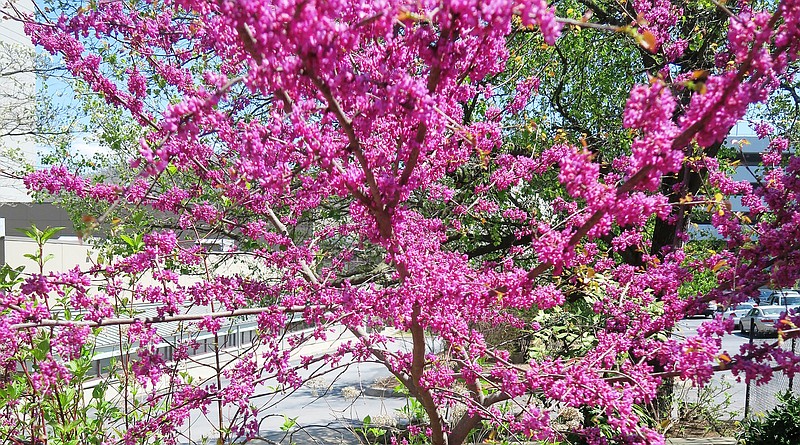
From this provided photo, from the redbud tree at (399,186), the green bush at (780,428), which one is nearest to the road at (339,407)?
the green bush at (780,428)

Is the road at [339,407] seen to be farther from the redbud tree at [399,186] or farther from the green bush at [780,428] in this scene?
the redbud tree at [399,186]

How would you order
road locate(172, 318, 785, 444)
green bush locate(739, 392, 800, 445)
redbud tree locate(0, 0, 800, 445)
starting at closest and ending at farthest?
redbud tree locate(0, 0, 800, 445)
green bush locate(739, 392, 800, 445)
road locate(172, 318, 785, 444)

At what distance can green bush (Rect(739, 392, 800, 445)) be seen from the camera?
5.49 metres

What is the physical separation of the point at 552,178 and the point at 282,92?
496 centimetres

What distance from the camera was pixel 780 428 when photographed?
555 cm

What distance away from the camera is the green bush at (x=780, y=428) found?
5488mm

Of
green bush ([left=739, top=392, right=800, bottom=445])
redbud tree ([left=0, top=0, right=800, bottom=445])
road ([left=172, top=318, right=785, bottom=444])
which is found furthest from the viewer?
road ([left=172, top=318, right=785, bottom=444])

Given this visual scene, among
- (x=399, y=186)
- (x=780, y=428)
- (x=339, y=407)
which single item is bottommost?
(x=780, y=428)

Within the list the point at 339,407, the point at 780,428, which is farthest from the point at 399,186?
the point at 339,407

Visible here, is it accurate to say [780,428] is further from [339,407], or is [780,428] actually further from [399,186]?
[339,407]

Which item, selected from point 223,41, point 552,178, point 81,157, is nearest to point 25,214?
point 81,157

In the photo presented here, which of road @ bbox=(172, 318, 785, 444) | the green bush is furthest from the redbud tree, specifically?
the green bush

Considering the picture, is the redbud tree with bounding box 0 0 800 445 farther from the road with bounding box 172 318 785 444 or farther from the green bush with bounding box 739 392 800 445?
the green bush with bounding box 739 392 800 445

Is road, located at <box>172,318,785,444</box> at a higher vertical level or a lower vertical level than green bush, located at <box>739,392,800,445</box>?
higher
